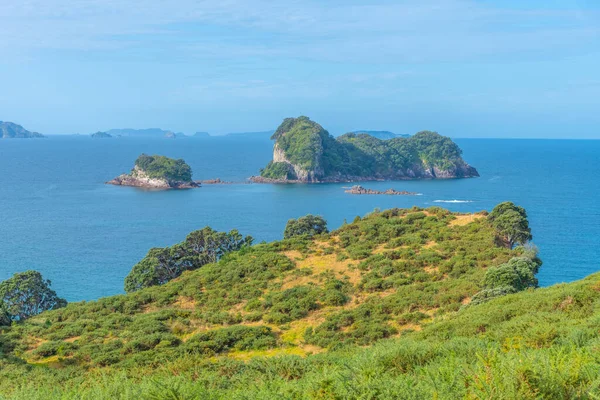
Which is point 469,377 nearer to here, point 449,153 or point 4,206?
point 4,206

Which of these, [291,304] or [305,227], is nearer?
[291,304]

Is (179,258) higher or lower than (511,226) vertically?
lower

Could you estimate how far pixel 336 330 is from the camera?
24562 mm

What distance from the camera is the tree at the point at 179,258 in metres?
41.5

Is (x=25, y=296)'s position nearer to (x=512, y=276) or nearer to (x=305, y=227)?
(x=305, y=227)

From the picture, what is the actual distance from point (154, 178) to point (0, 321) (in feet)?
340

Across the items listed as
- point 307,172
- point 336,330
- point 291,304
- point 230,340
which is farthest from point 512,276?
point 307,172

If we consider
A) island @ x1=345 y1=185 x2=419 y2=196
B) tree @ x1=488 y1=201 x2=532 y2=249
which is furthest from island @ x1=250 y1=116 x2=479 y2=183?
tree @ x1=488 y1=201 x2=532 y2=249

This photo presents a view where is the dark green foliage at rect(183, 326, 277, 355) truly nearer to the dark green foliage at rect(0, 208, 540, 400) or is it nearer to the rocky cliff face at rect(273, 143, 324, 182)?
the dark green foliage at rect(0, 208, 540, 400)

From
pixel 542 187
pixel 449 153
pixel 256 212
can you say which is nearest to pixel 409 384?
pixel 256 212

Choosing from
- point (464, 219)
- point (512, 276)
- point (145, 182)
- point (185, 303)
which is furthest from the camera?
point (145, 182)

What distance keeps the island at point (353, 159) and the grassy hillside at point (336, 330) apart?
347 feet

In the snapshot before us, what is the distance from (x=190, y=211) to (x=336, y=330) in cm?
7532

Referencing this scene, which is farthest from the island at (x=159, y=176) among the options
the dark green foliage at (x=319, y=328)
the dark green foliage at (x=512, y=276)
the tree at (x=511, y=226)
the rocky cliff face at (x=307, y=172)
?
the dark green foliage at (x=512, y=276)
